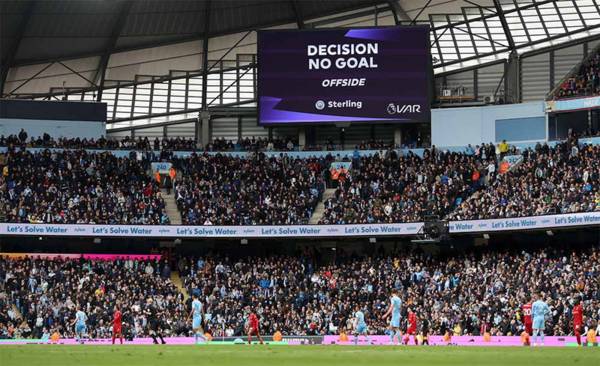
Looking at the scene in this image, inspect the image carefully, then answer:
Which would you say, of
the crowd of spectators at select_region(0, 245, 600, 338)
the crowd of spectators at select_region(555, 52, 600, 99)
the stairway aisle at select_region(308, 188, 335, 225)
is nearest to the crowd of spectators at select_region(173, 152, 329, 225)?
the stairway aisle at select_region(308, 188, 335, 225)

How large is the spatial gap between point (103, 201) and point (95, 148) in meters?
6.66

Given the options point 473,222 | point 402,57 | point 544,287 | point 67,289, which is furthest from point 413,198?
point 67,289

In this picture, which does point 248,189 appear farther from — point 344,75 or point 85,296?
point 85,296

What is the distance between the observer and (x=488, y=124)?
67500mm

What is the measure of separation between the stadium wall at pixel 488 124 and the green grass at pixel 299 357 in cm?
3783

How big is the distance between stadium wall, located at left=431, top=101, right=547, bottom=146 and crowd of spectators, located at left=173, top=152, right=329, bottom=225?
7643 mm

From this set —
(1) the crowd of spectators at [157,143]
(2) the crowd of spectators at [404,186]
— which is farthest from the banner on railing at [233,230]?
(1) the crowd of spectators at [157,143]

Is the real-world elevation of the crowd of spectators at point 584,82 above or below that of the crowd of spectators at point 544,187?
above

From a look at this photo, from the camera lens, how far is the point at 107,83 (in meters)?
73.3

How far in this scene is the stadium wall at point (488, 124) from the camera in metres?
65.9

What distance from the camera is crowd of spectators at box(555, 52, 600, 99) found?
63906 millimetres

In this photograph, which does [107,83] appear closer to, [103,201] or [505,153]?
[103,201]

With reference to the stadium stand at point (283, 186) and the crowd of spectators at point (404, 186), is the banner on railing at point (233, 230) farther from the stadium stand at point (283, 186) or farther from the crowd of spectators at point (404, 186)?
the crowd of spectators at point (404, 186)

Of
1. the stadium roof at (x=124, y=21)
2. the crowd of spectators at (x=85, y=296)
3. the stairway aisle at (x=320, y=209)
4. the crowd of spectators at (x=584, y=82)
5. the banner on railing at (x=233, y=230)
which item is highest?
the stadium roof at (x=124, y=21)
